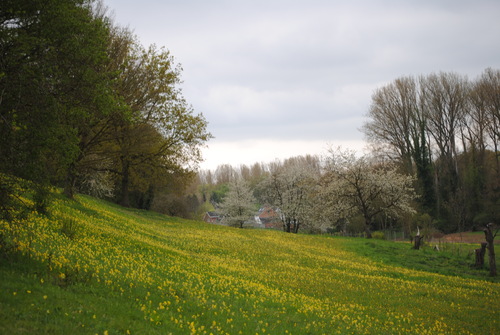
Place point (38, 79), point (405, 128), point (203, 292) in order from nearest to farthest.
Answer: point (38, 79), point (203, 292), point (405, 128)

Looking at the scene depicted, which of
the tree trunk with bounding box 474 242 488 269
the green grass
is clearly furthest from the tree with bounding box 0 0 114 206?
the tree trunk with bounding box 474 242 488 269

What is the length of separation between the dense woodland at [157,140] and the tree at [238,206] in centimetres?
27

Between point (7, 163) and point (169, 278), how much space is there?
6.09 meters

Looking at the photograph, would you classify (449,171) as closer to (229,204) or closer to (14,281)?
(229,204)

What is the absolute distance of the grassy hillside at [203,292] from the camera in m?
7.43

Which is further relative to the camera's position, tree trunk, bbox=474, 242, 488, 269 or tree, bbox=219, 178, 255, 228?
tree, bbox=219, 178, 255, 228

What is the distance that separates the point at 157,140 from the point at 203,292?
24906 millimetres

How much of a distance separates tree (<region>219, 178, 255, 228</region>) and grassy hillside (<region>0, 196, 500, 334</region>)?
45856mm

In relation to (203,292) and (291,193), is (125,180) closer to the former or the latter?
(203,292)

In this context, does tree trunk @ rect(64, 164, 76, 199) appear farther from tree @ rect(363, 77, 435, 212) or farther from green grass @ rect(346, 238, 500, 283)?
tree @ rect(363, 77, 435, 212)

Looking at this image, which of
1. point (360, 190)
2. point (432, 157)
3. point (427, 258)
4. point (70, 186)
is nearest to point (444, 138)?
point (432, 157)

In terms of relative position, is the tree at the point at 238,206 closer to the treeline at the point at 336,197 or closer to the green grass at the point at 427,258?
the treeline at the point at 336,197

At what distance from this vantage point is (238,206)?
6975 centimetres

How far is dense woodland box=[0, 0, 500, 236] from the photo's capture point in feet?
28.8
